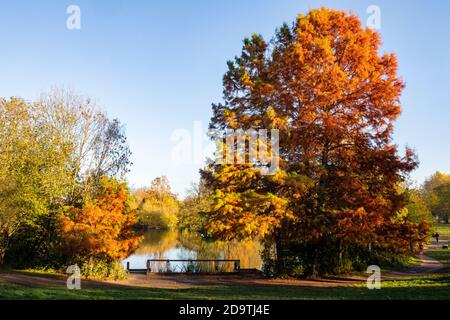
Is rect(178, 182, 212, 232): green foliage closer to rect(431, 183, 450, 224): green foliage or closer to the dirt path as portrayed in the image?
the dirt path

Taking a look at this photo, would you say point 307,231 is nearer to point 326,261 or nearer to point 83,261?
point 326,261

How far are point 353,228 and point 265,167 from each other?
4754 millimetres

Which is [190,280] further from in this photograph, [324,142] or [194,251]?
[194,251]

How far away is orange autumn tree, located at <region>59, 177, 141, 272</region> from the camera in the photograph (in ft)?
59.7

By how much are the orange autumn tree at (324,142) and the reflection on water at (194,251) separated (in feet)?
40.8

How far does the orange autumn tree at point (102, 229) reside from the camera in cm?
1819

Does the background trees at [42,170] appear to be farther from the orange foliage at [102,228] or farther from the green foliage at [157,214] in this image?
the green foliage at [157,214]

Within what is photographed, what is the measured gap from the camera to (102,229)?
18.5 m

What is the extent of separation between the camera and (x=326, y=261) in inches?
813

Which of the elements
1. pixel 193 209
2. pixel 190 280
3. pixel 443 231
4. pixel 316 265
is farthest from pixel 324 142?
pixel 443 231

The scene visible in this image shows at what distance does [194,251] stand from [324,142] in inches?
976
